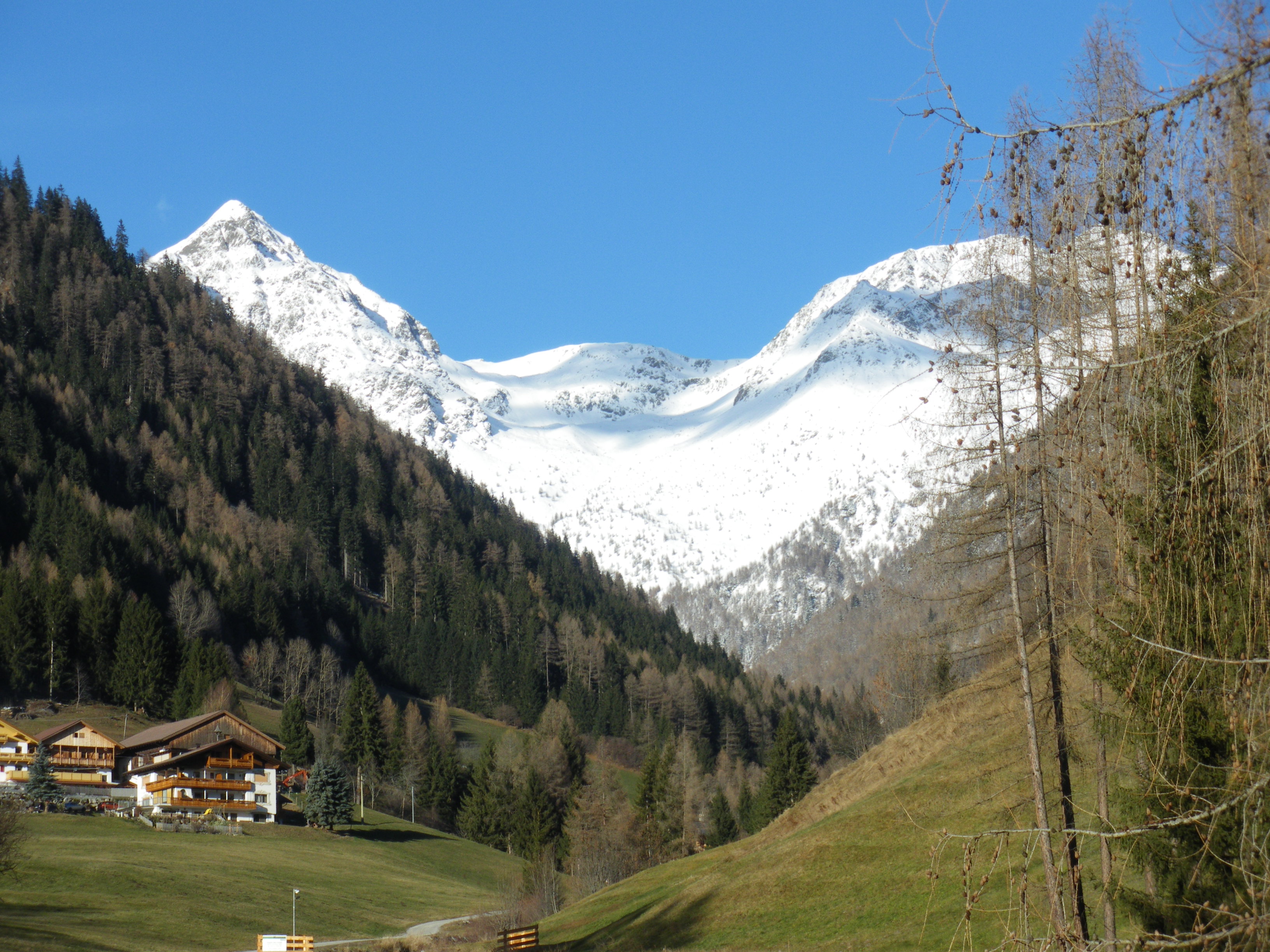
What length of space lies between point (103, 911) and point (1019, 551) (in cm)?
4181

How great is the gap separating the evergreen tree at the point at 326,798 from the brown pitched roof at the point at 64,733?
1553cm

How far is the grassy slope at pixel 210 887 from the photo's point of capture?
41.1 m

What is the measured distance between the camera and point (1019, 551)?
1934cm

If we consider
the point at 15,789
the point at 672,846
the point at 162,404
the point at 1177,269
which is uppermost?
the point at 162,404

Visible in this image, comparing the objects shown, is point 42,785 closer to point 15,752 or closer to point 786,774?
point 15,752

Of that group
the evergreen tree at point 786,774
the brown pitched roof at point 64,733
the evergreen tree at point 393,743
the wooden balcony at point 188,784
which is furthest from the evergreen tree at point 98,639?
the evergreen tree at point 786,774

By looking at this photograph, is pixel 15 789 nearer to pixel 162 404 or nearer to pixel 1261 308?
pixel 1261 308

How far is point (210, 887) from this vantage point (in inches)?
2016

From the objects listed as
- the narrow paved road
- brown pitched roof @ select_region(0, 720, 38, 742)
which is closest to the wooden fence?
the narrow paved road

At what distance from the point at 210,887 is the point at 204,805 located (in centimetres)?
2882

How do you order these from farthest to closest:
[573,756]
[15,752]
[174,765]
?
[573,756], [174,765], [15,752]

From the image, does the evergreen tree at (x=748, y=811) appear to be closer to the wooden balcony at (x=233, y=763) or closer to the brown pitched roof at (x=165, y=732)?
the wooden balcony at (x=233, y=763)

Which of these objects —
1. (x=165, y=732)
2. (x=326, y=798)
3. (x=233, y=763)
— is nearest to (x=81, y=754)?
(x=165, y=732)

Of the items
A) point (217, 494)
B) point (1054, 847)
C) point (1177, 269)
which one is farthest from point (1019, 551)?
point (217, 494)
